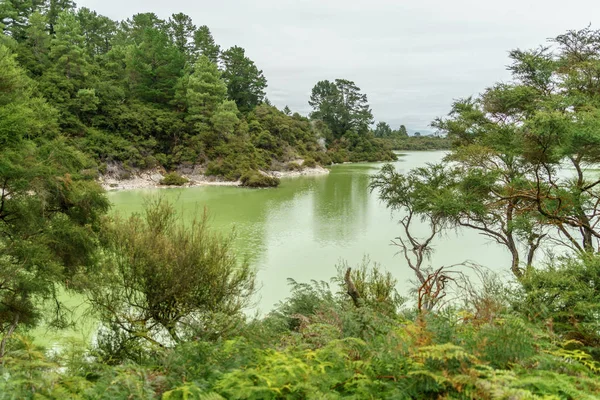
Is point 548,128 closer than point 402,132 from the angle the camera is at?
Yes

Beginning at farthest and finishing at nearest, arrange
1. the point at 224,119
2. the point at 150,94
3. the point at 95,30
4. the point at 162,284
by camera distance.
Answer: the point at 95,30, the point at 150,94, the point at 224,119, the point at 162,284

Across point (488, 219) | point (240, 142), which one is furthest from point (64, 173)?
point (240, 142)

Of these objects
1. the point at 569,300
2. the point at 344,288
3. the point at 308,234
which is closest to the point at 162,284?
the point at 344,288

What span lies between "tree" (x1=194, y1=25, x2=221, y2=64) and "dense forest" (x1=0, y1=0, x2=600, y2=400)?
34218mm

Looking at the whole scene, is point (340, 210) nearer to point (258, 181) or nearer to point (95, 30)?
point (258, 181)

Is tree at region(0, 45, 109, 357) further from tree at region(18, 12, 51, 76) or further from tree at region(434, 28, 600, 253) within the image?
tree at region(18, 12, 51, 76)

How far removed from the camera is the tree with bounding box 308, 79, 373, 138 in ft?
186

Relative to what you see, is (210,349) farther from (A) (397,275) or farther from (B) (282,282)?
(A) (397,275)

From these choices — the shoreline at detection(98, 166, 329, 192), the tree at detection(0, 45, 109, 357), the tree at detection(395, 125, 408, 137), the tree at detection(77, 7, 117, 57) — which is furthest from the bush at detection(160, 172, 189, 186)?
the tree at detection(395, 125, 408, 137)

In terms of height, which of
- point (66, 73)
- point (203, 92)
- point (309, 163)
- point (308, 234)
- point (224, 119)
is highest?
point (66, 73)

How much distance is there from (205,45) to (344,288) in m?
43.2

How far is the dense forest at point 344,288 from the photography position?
1.84 m

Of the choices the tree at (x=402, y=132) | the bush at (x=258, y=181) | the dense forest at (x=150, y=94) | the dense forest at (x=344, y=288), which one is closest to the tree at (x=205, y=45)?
the dense forest at (x=150, y=94)

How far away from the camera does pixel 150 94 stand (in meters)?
35.8
